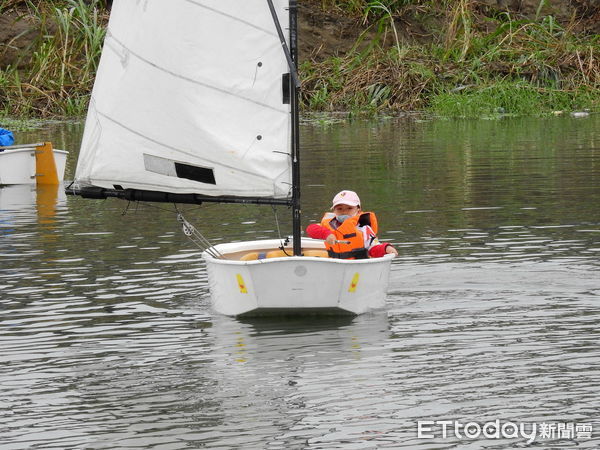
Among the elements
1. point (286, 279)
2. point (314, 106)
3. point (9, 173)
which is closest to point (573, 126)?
point (314, 106)

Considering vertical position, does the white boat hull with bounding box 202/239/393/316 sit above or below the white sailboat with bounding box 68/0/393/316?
below

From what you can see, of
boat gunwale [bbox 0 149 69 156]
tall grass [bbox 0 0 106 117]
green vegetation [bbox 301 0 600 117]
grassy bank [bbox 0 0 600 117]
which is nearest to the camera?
boat gunwale [bbox 0 149 69 156]

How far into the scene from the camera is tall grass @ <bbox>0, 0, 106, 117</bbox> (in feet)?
150

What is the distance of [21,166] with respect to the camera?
28.3m

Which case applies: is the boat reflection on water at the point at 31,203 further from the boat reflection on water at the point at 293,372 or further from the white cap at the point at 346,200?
the boat reflection on water at the point at 293,372

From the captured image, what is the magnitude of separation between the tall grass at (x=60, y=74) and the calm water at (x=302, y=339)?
74.3 feet

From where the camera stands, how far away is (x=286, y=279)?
13.1 meters

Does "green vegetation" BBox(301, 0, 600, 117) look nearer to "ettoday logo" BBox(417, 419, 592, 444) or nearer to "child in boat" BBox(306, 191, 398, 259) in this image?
"child in boat" BBox(306, 191, 398, 259)

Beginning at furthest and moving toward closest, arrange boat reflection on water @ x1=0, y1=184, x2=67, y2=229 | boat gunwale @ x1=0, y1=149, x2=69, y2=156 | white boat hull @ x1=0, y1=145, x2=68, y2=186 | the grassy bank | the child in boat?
the grassy bank < white boat hull @ x1=0, y1=145, x2=68, y2=186 < boat gunwale @ x1=0, y1=149, x2=69, y2=156 < boat reflection on water @ x1=0, y1=184, x2=67, y2=229 < the child in boat

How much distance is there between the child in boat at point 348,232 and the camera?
1409 centimetres

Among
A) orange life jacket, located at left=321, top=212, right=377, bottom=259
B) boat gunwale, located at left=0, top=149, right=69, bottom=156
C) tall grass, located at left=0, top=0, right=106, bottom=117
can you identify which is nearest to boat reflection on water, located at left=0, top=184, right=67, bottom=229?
boat gunwale, located at left=0, top=149, right=69, bottom=156

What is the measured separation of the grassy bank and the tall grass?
0.11 feet

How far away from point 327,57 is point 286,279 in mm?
36108

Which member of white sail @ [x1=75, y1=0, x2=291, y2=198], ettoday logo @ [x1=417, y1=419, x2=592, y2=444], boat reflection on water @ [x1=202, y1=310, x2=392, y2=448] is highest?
white sail @ [x1=75, y1=0, x2=291, y2=198]
